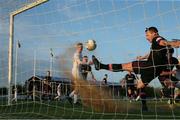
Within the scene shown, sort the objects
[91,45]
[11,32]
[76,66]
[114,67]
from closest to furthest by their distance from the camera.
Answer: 1. [114,67]
2. [91,45]
3. [76,66]
4. [11,32]

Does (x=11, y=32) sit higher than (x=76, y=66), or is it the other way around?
(x=11, y=32)

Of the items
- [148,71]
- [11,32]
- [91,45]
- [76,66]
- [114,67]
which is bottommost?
[148,71]

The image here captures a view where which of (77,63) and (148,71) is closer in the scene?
(148,71)

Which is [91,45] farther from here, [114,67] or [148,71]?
[148,71]

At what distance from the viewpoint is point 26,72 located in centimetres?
993

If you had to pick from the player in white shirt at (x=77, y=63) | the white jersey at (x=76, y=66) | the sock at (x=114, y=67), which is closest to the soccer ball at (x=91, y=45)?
the player in white shirt at (x=77, y=63)

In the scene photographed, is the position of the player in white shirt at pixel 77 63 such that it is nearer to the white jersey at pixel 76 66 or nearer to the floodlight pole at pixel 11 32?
the white jersey at pixel 76 66

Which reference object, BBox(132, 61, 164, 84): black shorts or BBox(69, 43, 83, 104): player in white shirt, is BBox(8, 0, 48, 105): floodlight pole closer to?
BBox(69, 43, 83, 104): player in white shirt

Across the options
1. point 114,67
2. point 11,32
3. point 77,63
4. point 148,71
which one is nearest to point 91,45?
point 77,63

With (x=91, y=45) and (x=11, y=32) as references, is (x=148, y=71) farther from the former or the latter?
(x=11, y=32)

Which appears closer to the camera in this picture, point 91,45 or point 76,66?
point 91,45

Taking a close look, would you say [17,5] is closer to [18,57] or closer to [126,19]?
[18,57]

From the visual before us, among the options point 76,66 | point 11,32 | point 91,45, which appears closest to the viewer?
point 91,45

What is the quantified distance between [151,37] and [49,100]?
12.1 feet
